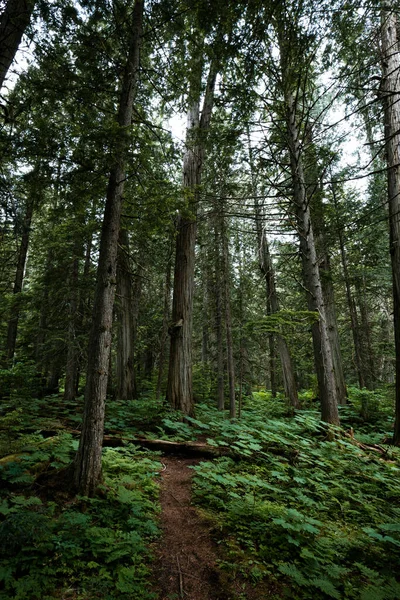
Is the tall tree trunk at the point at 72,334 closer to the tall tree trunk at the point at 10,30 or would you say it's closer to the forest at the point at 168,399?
the forest at the point at 168,399

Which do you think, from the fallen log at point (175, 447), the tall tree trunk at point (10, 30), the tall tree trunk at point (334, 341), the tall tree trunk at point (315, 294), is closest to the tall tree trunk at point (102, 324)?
the fallen log at point (175, 447)

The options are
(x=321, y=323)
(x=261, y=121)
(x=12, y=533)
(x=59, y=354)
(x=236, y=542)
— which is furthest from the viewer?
(x=59, y=354)

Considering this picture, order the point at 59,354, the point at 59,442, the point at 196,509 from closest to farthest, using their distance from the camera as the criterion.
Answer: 1. the point at 196,509
2. the point at 59,442
3. the point at 59,354

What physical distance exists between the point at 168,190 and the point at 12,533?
531 centimetres

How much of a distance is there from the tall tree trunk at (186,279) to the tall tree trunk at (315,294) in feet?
7.37

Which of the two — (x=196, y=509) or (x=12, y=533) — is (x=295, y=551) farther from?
(x=12, y=533)

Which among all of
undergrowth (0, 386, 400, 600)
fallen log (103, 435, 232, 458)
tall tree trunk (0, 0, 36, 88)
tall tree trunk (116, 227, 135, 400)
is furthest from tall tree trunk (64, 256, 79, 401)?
tall tree trunk (0, 0, 36, 88)

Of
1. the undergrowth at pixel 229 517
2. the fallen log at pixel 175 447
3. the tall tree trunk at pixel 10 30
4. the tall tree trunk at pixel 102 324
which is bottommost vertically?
the undergrowth at pixel 229 517

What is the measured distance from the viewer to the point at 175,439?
5.53 meters

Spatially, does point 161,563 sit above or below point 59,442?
below

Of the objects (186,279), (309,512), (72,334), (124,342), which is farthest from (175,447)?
(72,334)

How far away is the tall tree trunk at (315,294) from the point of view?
6.29 metres

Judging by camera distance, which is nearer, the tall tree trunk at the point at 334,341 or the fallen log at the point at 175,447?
the fallen log at the point at 175,447

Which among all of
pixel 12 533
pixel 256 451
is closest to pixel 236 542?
pixel 12 533
